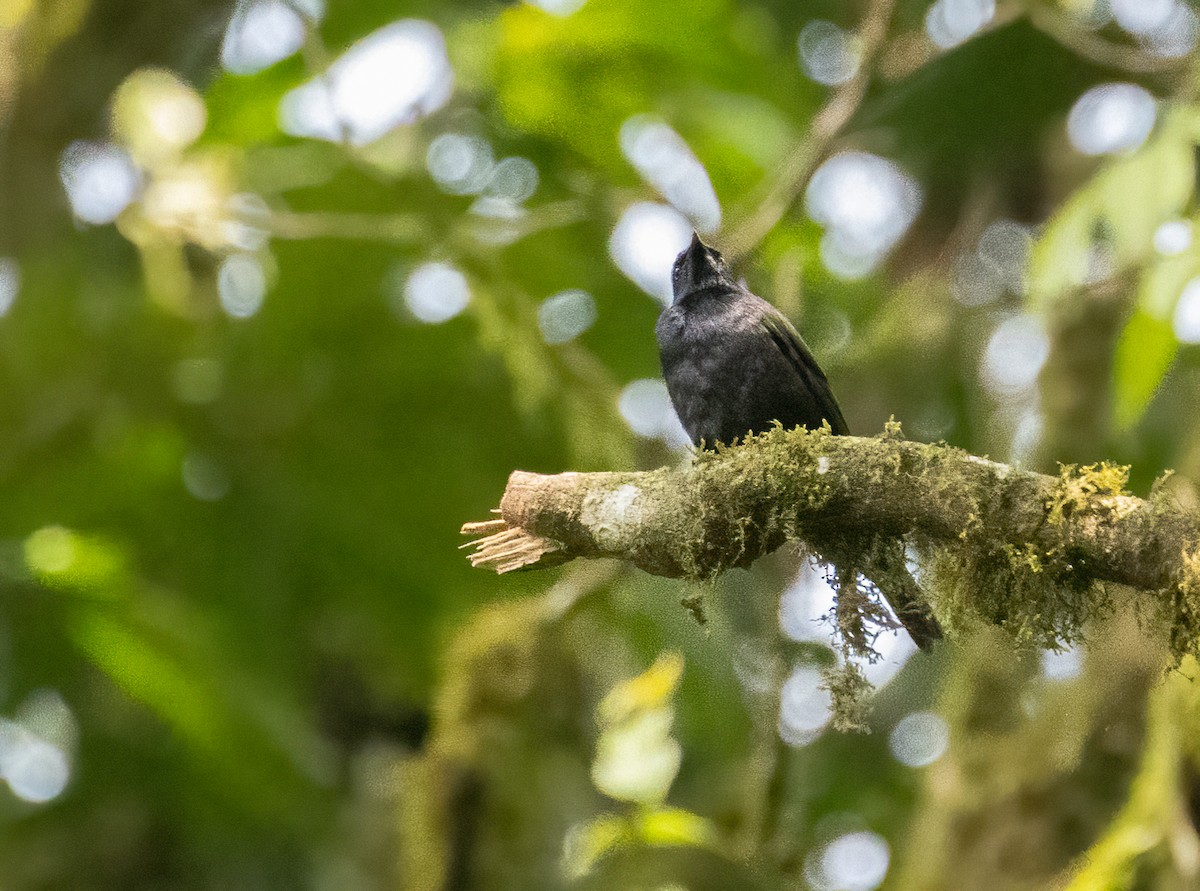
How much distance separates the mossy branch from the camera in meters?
2.59

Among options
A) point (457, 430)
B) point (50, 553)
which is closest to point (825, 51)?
point (457, 430)

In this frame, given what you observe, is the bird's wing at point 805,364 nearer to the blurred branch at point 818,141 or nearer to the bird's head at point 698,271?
the bird's head at point 698,271

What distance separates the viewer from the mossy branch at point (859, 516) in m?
2.59

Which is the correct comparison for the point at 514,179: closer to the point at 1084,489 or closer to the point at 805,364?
the point at 805,364

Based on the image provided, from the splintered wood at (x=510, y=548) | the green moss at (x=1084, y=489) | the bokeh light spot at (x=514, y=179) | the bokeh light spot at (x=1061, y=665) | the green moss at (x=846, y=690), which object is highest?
the bokeh light spot at (x=514, y=179)

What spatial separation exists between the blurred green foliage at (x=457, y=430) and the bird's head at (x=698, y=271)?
0.87 metres

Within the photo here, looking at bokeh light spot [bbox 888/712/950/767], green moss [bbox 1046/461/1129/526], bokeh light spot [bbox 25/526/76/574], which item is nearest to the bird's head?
green moss [bbox 1046/461/1129/526]

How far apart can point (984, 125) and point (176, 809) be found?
5.36 metres

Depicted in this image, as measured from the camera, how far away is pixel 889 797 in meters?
7.46

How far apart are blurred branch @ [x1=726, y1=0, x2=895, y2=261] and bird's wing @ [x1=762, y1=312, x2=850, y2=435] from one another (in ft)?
3.94

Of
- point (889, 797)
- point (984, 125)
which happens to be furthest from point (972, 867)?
point (984, 125)

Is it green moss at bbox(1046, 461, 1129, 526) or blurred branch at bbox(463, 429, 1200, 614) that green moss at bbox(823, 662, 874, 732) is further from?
green moss at bbox(1046, 461, 1129, 526)

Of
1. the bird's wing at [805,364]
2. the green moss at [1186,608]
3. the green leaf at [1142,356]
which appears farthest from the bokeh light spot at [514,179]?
the green moss at [1186,608]

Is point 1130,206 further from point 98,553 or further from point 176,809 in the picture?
point 176,809
